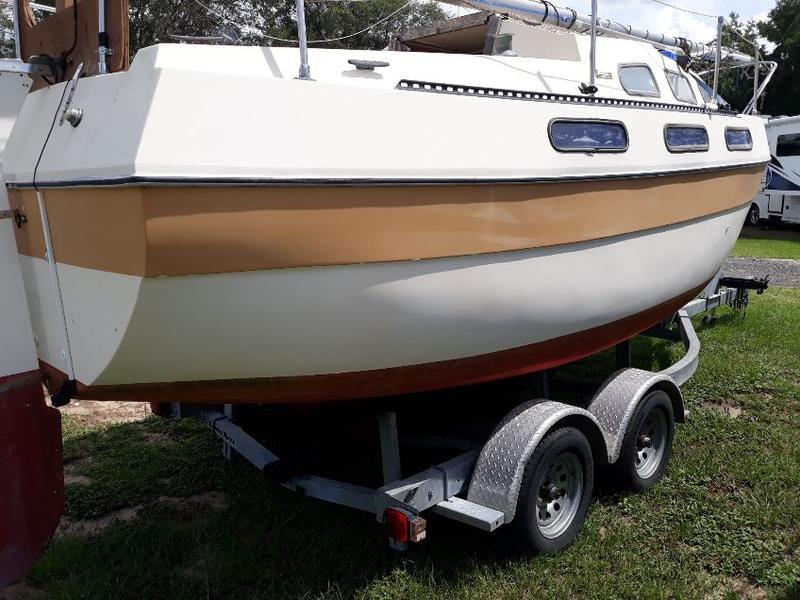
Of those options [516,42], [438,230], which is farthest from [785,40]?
[438,230]

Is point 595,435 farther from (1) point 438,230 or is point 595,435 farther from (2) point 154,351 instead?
(2) point 154,351

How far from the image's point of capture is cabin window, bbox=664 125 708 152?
361 cm

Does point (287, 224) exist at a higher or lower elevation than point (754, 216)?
higher

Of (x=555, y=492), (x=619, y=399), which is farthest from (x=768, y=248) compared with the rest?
(x=555, y=492)

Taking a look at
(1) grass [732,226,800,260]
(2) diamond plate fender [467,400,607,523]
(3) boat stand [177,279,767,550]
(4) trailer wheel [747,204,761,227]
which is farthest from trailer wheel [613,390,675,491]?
(4) trailer wheel [747,204,761,227]

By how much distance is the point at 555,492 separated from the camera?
315 centimetres

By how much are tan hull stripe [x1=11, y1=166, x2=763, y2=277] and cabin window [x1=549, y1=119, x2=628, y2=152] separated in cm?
17

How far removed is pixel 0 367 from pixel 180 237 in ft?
3.59

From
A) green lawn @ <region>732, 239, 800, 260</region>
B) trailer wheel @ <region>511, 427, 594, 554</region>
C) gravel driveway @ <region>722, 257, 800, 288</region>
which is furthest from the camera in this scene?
green lawn @ <region>732, 239, 800, 260</region>

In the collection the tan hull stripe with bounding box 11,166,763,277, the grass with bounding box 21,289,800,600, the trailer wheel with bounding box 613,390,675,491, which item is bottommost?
the grass with bounding box 21,289,800,600

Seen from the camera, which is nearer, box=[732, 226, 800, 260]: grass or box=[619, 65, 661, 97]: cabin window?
box=[619, 65, 661, 97]: cabin window

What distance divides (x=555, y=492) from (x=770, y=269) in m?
9.32

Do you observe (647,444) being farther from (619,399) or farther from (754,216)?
(754,216)

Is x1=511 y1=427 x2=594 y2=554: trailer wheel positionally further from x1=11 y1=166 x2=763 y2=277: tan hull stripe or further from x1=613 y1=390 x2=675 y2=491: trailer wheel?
x1=11 y1=166 x2=763 y2=277: tan hull stripe
